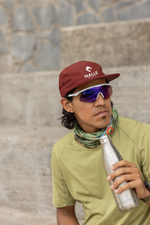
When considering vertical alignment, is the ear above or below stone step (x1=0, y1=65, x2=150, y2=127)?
above

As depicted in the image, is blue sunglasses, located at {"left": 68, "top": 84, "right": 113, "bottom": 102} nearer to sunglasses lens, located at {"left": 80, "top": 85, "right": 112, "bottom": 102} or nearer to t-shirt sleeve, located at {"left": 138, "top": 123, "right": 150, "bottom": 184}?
sunglasses lens, located at {"left": 80, "top": 85, "right": 112, "bottom": 102}

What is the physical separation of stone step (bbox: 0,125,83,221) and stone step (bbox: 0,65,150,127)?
0.58 m

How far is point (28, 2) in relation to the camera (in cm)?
601

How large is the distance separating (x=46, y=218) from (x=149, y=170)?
1.51 meters

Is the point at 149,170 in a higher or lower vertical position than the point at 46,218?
higher

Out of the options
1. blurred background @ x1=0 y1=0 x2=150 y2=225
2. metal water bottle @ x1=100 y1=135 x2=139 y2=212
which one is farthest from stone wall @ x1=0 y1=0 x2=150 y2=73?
metal water bottle @ x1=100 y1=135 x2=139 y2=212

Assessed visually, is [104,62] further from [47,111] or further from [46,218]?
[46,218]

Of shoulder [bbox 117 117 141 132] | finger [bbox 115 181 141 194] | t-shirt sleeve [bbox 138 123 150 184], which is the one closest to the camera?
finger [bbox 115 181 141 194]

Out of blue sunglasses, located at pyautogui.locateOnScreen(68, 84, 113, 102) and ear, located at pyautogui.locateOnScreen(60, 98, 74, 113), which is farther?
ear, located at pyautogui.locateOnScreen(60, 98, 74, 113)

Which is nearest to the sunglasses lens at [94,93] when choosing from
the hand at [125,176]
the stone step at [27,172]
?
the hand at [125,176]

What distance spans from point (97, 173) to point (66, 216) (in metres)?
0.41

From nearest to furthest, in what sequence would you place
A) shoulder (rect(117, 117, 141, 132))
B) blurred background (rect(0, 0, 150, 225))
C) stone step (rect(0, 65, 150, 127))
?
shoulder (rect(117, 117, 141, 132))
blurred background (rect(0, 0, 150, 225))
stone step (rect(0, 65, 150, 127))

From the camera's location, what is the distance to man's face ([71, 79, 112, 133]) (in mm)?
1421

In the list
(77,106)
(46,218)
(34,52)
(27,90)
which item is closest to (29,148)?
(46,218)
